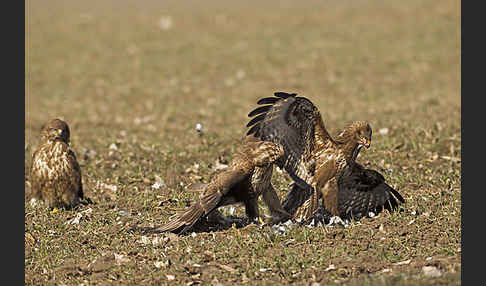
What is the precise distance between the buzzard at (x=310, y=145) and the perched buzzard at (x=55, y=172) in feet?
9.57

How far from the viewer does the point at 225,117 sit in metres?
16.2

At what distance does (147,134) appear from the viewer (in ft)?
47.2

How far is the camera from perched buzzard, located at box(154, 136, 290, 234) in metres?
7.56

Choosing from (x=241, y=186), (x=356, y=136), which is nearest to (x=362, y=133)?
(x=356, y=136)

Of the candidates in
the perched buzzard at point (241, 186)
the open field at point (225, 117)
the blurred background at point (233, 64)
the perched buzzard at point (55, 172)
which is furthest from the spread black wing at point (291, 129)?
the blurred background at point (233, 64)

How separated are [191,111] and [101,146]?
4.59m

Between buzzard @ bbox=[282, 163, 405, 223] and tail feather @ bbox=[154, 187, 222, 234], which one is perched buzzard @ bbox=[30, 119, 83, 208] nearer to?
tail feather @ bbox=[154, 187, 222, 234]

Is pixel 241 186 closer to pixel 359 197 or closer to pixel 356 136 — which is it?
pixel 356 136

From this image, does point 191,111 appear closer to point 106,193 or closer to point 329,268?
point 106,193

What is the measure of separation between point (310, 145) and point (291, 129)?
286 millimetres

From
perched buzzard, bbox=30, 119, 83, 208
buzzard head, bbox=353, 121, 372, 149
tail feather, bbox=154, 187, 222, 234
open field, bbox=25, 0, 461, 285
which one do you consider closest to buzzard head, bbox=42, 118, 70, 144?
perched buzzard, bbox=30, 119, 83, 208

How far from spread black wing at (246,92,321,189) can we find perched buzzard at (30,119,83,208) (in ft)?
9.51

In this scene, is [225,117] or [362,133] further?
[225,117]

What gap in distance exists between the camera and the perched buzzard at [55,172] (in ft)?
30.9
